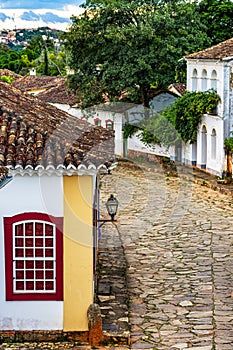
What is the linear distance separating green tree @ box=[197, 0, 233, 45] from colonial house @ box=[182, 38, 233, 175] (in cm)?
→ 601

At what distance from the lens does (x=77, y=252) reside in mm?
12008

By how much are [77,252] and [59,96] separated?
3513cm

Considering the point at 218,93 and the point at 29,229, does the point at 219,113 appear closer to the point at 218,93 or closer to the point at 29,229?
the point at 218,93

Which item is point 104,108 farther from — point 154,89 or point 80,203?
point 80,203

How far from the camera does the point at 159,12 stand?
117 feet

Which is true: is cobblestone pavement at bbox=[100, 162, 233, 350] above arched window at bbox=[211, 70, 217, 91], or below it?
below

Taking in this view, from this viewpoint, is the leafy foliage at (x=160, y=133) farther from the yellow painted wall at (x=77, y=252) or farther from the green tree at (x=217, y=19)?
the yellow painted wall at (x=77, y=252)

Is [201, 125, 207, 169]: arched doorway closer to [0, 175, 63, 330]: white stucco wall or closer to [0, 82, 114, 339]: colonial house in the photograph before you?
[0, 82, 114, 339]: colonial house

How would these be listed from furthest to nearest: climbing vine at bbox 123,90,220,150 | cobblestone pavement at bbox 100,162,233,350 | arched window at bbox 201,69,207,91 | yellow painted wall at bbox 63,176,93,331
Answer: arched window at bbox 201,69,207,91 → climbing vine at bbox 123,90,220,150 → cobblestone pavement at bbox 100,162,233,350 → yellow painted wall at bbox 63,176,93,331

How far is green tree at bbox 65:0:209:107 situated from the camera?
34906 millimetres

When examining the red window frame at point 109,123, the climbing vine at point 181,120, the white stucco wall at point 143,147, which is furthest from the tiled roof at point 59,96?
the climbing vine at point 181,120

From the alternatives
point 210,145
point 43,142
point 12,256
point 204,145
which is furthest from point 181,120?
point 12,256

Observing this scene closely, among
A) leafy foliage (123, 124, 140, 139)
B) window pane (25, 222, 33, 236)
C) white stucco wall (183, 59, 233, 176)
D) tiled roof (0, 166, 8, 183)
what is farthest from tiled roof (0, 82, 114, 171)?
leafy foliage (123, 124, 140, 139)

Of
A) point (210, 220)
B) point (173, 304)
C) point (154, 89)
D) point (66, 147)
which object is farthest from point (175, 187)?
point (66, 147)
